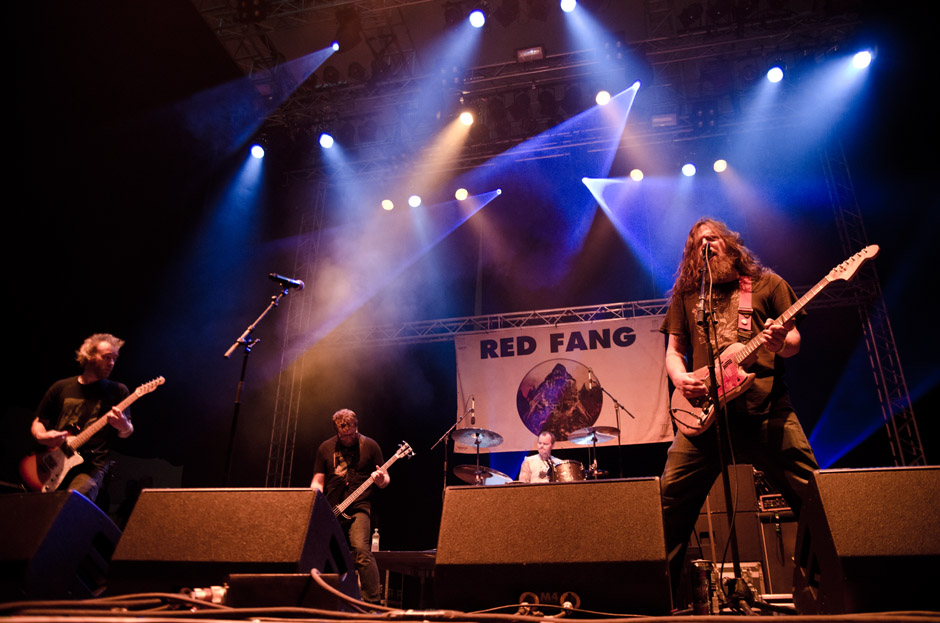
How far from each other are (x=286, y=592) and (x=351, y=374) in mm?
8271

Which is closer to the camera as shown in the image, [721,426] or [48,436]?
[721,426]

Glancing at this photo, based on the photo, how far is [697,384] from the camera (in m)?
3.28

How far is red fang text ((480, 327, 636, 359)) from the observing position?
891 centimetres

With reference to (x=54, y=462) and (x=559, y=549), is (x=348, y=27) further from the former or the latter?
(x=559, y=549)

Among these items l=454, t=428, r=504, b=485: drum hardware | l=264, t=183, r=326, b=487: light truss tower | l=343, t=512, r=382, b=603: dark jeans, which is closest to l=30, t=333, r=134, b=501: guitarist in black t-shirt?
l=343, t=512, r=382, b=603: dark jeans

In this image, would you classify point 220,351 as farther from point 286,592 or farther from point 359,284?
point 286,592

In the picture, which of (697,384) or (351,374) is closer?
(697,384)

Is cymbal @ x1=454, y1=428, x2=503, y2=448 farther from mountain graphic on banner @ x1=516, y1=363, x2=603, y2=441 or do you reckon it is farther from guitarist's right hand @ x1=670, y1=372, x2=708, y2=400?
guitarist's right hand @ x1=670, y1=372, x2=708, y2=400

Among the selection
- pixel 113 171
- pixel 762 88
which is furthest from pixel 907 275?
pixel 113 171

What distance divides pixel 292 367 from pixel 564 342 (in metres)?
4.26

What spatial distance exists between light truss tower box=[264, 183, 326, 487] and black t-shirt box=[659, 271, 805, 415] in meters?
7.19

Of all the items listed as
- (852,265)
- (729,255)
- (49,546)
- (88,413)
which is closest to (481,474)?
(88,413)

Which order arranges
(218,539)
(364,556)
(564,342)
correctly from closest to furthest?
(218,539), (364,556), (564,342)

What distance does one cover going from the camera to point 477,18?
8.93 m
